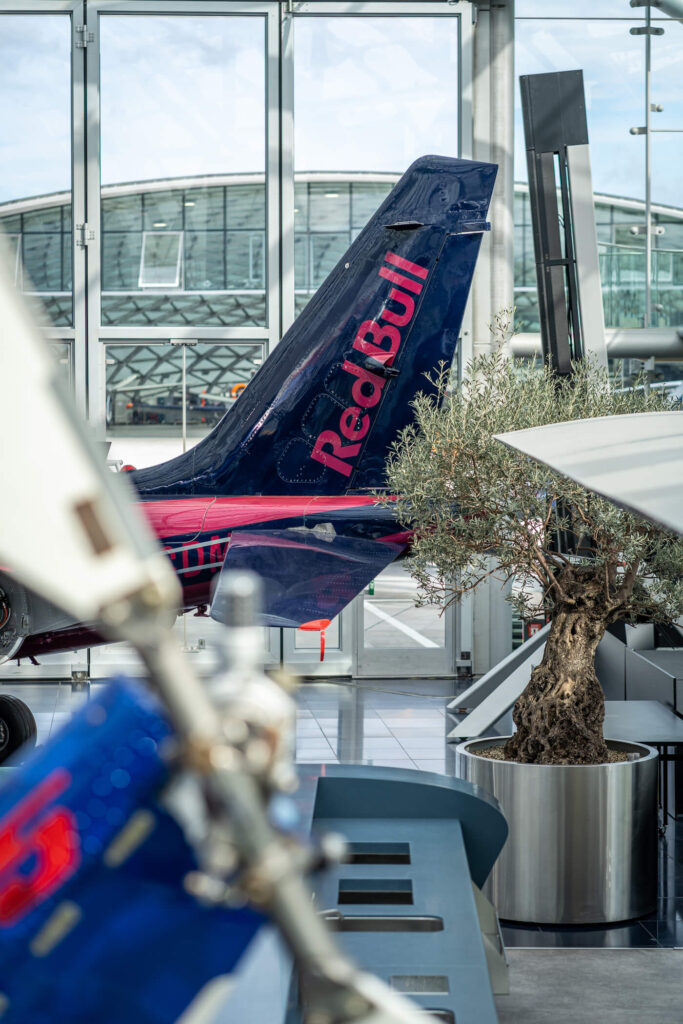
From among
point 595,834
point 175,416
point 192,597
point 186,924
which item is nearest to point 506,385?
point 595,834

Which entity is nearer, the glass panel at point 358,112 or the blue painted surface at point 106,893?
the blue painted surface at point 106,893

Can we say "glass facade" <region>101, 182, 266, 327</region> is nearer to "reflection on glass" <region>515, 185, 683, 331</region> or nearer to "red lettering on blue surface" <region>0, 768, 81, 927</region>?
"reflection on glass" <region>515, 185, 683, 331</region>

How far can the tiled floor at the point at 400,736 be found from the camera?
5238 mm

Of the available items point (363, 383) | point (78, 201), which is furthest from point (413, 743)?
point (78, 201)

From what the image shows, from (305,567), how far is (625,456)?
2913 millimetres

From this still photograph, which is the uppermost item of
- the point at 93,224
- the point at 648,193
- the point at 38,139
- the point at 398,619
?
the point at 38,139

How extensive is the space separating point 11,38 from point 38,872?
13290mm

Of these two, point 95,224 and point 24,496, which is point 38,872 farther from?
point 95,224

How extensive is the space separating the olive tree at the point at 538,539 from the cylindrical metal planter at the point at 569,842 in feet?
0.67

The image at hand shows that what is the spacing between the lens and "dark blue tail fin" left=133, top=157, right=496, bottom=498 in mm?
7406

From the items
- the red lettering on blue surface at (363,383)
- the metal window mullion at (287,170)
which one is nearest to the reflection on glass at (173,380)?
the metal window mullion at (287,170)

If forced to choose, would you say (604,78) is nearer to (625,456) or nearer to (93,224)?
(93,224)

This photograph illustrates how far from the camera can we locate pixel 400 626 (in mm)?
12734

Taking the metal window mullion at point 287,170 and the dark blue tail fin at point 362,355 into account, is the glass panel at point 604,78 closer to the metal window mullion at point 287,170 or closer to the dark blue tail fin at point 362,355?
the metal window mullion at point 287,170
